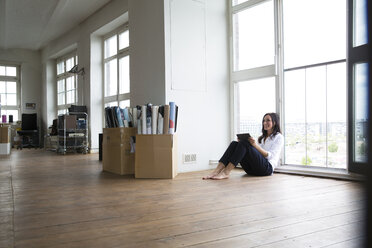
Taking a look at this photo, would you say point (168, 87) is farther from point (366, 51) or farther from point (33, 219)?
point (366, 51)

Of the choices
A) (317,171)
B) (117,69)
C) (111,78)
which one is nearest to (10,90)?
(111,78)

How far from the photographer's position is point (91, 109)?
7871mm

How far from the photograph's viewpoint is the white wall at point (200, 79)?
167 inches

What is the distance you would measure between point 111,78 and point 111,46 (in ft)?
2.60

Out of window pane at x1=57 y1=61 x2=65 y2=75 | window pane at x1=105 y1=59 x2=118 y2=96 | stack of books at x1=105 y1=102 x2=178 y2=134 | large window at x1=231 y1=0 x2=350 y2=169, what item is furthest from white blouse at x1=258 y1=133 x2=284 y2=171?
window pane at x1=57 y1=61 x2=65 y2=75

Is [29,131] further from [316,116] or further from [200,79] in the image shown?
[316,116]

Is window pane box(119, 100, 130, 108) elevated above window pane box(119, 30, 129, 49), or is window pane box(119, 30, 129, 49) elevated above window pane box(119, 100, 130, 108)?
window pane box(119, 30, 129, 49)

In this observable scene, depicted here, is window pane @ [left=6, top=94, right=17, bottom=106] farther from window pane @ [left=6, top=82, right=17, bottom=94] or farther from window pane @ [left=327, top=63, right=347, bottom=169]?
window pane @ [left=327, top=63, right=347, bottom=169]

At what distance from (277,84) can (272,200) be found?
6.75 feet

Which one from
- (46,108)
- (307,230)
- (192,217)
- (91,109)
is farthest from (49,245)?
(46,108)

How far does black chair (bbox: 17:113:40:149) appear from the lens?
1046 centimetres

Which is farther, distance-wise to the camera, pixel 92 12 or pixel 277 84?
pixel 92 12

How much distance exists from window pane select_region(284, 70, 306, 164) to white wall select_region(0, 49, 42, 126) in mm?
9851

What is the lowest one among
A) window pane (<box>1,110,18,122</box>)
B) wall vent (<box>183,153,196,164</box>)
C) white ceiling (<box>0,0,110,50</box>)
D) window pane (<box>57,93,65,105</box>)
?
wall vent (<box>183,153,196,164</box>)
